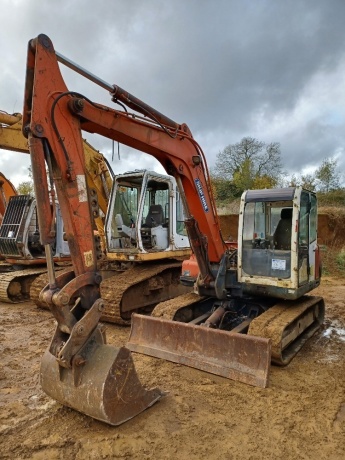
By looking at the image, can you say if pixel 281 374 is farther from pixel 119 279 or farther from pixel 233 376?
pixel 119 279

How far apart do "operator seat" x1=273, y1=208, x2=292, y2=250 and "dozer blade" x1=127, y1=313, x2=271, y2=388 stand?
1.91 m

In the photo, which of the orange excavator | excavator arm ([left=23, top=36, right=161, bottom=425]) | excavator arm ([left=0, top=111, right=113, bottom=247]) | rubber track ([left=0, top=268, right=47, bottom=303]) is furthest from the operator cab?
the orange excavator

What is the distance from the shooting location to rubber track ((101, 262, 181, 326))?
593cm

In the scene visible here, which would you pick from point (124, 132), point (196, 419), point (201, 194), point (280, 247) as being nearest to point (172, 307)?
point (201, 194)

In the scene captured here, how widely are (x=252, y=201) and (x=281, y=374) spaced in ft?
7.39

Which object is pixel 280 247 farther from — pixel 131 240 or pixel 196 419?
pixel 196 419

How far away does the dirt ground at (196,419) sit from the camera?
282 cm

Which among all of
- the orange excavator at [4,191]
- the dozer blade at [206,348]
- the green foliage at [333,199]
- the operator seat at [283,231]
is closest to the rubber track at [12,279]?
the orange excavator at [4,191]

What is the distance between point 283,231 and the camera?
18.4 ft

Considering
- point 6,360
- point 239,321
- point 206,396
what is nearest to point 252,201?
point 239,321

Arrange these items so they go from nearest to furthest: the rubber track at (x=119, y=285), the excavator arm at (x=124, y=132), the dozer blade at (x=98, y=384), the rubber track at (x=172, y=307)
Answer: the dozer blade at (x=98, y=384) → the excavator arm at (x=124, y=132) → the rubber track at (x=172, y=307) → the rubber track at (x=119, y=285)

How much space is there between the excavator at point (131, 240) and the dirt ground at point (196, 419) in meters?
1.90

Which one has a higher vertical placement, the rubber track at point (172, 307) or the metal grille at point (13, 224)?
the metal grille at point (13, 224)

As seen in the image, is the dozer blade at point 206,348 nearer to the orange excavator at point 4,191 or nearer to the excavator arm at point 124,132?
the excavator arm at point 124,132
